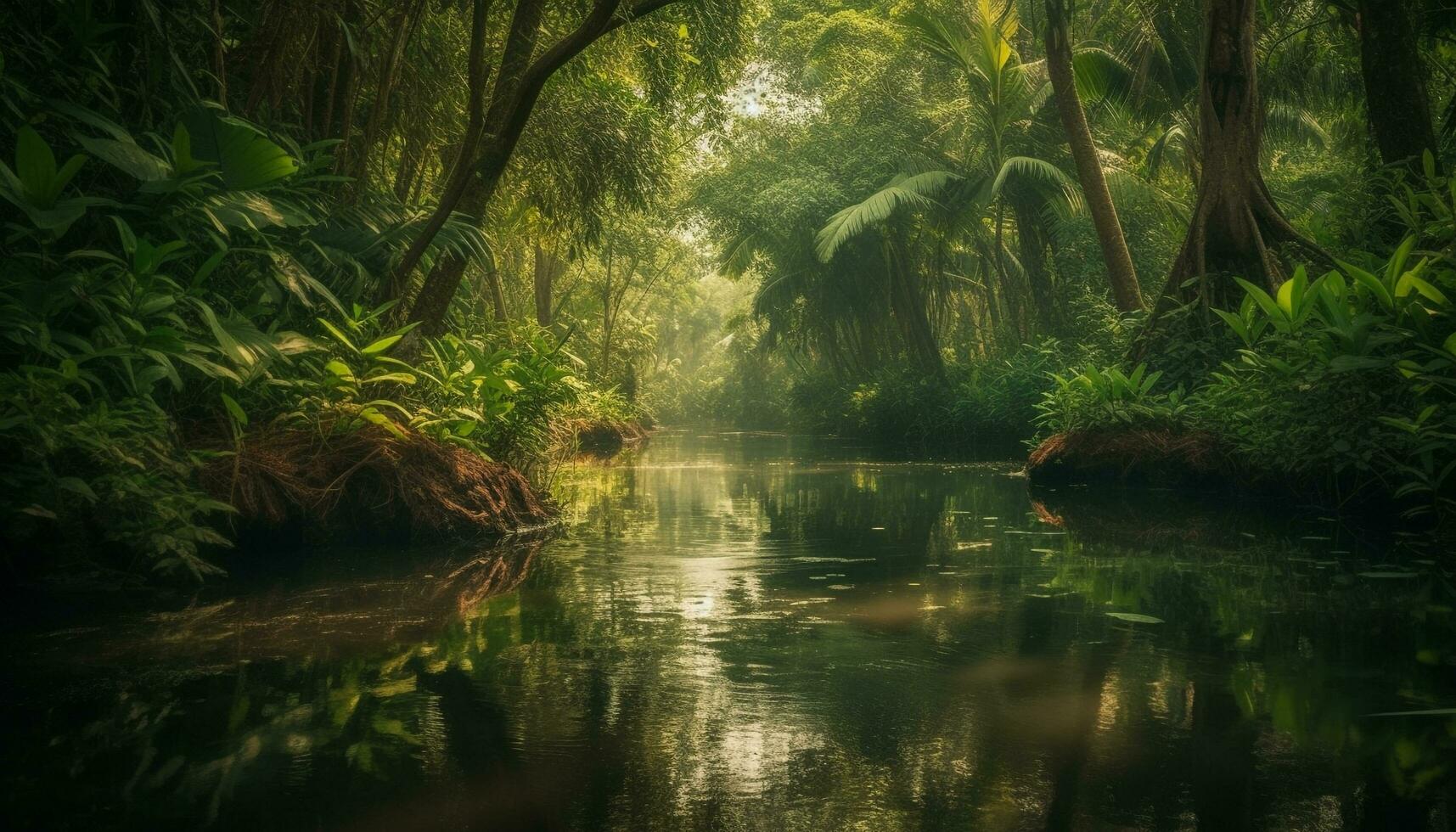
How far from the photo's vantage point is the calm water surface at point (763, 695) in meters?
2.64

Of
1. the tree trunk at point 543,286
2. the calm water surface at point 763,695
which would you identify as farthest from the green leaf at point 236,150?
the tree trunk at point 543,286

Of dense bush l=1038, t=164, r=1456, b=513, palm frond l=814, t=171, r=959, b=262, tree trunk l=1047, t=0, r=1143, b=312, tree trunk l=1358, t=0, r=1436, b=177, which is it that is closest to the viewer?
dense bush l=1038, t=164, r=1456, b=513

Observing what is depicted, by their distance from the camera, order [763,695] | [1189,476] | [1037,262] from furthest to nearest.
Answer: [1037,262]
[1189,476]
[763,695]

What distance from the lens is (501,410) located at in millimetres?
8422

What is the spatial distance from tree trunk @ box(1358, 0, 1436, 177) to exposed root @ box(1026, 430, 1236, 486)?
116 inches

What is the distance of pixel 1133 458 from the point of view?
11.1 meters

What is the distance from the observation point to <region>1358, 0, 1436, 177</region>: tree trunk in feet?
32.2

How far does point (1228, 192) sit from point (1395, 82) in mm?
1854

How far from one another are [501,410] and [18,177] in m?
3.95

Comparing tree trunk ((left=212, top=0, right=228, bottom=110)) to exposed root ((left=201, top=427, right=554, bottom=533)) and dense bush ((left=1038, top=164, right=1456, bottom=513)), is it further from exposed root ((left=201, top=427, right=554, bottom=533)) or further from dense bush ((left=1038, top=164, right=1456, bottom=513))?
dense bush ((left=1038, top=164, right=1456, bottom=513))

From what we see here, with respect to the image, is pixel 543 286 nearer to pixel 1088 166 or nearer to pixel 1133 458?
pixel 1088 166

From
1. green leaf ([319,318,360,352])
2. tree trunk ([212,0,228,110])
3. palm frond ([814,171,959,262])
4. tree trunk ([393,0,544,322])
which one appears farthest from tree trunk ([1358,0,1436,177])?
palm frond ([814,171,959,262])

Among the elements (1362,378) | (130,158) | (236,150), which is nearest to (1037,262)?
(1362,378)

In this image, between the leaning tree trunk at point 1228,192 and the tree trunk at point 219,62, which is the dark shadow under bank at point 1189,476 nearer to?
the leaning tree trunk at point 1228,192
